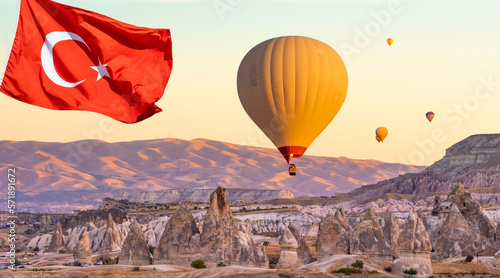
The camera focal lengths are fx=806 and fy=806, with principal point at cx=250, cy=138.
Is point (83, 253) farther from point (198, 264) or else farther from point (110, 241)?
point (198, 264)

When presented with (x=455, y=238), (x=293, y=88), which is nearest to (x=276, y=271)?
(x=293, y=88)

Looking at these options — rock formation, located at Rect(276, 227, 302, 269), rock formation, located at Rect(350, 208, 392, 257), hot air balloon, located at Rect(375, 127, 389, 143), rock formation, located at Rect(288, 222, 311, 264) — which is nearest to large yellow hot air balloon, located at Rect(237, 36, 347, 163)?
rock formation, located at Rect(276, 227, 302, 269)

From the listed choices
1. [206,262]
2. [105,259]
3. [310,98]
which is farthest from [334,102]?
[105,259]

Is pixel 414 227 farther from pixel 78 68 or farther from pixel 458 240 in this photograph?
pixel 78 68

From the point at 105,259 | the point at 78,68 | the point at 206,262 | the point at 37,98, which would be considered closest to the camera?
the point at 37,98

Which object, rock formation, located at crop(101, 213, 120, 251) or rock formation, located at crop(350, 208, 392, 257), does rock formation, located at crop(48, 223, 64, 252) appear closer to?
rock formation, located at crop(101, 213, 120, 251)

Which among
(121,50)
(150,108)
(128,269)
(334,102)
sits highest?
(334,102)
